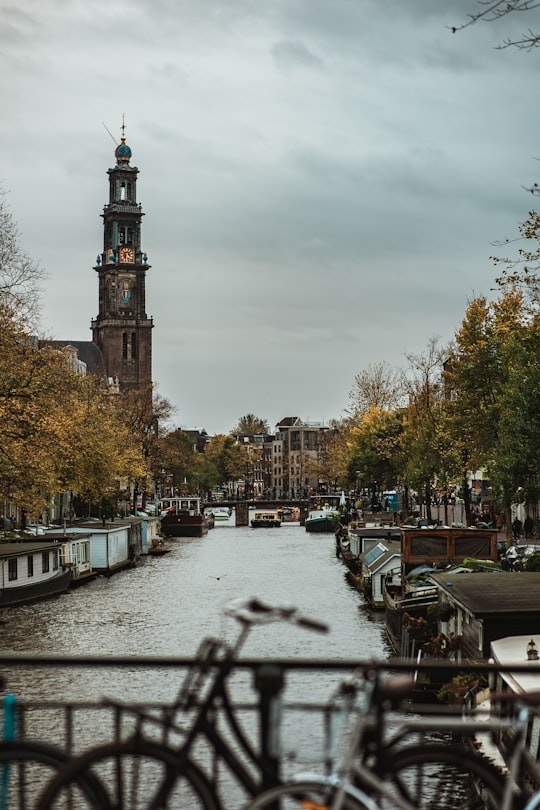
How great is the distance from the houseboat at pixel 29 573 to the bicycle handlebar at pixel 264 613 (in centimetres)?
4337

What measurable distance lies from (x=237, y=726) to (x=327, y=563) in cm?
7147

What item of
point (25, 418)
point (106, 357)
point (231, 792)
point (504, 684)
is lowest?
point (231, 792)

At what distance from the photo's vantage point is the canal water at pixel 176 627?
1179 inches

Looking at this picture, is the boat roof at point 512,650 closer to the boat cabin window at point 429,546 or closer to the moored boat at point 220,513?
the boat cabin window at point 429,546

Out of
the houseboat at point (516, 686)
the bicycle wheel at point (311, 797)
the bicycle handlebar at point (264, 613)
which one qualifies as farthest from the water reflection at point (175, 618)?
the bicycle wheel at point (311, 797)

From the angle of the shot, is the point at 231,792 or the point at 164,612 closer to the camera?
the point at 231,792

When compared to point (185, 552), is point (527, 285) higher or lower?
higher

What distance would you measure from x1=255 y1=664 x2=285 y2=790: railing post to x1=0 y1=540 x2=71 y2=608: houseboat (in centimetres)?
4328

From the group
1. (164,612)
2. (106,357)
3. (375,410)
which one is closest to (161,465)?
(375,410)

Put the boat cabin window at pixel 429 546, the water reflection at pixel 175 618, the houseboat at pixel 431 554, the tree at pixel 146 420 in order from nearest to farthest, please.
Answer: the water reflection at pixel 175 618 → the houseboat at pixel 431 554 → the boat cabin window at pixel 429 546 → the tree at pixel 146 420

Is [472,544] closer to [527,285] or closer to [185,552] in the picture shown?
[527,285]

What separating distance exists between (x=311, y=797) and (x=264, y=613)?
0.93m

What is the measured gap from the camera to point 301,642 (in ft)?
129

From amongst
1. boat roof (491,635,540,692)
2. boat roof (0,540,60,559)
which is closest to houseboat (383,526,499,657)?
boat roof (0,540,60,559)
